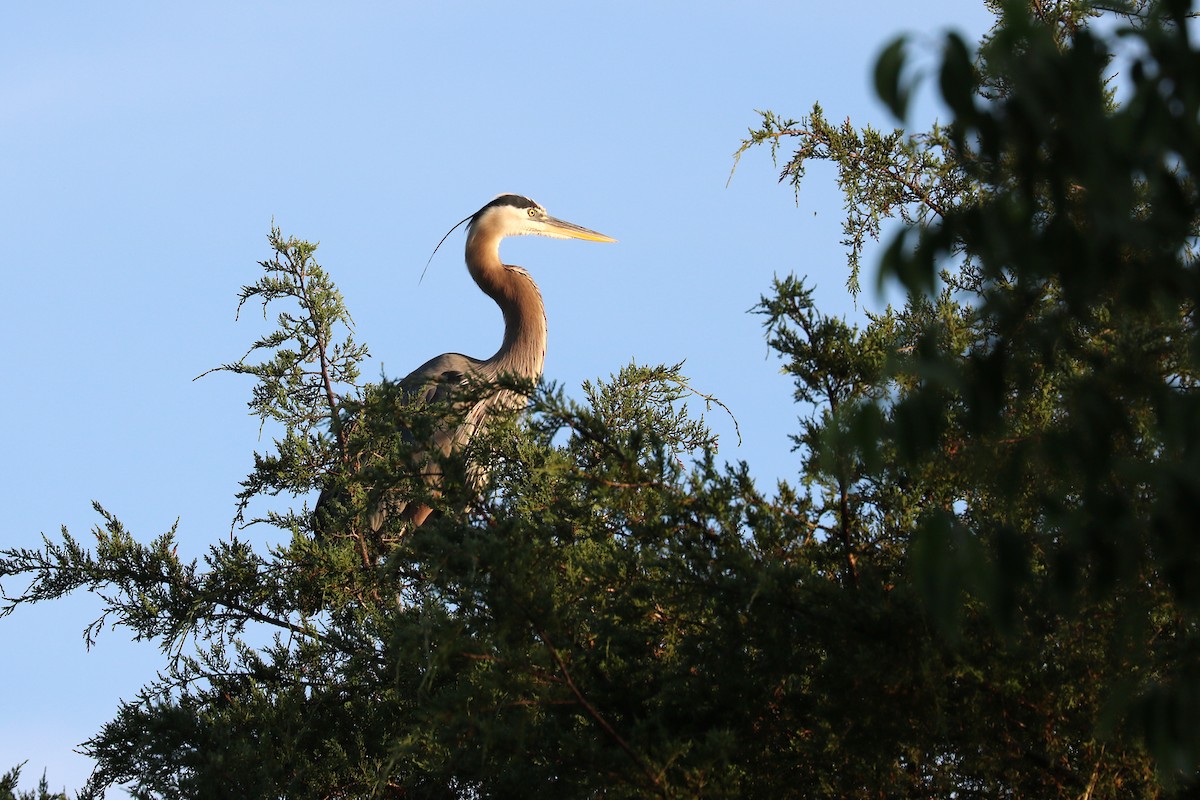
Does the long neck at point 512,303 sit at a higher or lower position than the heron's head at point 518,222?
lower

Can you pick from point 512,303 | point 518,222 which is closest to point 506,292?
point 512,303

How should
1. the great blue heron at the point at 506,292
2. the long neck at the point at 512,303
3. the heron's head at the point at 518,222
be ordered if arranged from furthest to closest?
the heron's head at the point at 518,222 → the long neck at the point at 512,303 → the great blue heron at the point at 506,292

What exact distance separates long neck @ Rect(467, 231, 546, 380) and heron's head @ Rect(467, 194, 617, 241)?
10cm

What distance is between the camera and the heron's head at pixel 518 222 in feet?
33.9

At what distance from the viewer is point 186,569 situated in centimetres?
527

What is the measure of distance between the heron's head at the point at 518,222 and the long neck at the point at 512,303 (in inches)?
4.0

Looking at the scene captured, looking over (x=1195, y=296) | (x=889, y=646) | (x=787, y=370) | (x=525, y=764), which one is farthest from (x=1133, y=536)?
(x=525, y=764)

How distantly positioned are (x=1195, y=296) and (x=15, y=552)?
4.89 meters

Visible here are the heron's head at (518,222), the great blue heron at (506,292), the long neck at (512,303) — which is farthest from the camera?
the heron's head at (518,222)

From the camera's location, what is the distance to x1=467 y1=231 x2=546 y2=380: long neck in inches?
392

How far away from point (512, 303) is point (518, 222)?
83 centimetres

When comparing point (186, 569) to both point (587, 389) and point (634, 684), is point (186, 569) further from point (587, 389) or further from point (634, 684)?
point (634, 684)

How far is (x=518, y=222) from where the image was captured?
Result: 34.7 ft

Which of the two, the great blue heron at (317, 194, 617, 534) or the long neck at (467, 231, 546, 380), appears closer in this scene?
the great blue heron at (317, 194, 617, 534)
